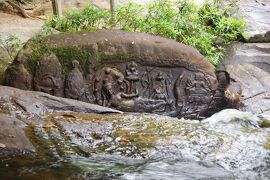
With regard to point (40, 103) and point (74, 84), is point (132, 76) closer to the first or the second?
point (74, 84)

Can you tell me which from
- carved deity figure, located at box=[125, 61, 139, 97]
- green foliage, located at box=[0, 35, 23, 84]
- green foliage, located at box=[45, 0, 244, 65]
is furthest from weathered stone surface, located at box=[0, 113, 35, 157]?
green foliage, located at box=[45, 0, 244, 65]

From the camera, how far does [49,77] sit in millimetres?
6500

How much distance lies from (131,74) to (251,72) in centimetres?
313

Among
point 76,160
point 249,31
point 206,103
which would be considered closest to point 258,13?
point 249,31

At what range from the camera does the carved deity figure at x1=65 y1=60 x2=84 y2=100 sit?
6.53 m

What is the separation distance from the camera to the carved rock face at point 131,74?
259 inches

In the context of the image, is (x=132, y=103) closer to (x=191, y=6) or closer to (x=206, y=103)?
(x=206, y=103)

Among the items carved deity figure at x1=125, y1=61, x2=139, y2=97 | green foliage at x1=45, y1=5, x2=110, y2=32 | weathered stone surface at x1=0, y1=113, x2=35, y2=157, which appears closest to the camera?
weathered stone surface at x1=0, y1=113, x2=35, y2=157

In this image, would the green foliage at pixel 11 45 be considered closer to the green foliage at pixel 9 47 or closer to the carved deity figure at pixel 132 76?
the green foliage at pixel 9 47

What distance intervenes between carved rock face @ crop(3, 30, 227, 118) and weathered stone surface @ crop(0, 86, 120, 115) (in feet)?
2.35

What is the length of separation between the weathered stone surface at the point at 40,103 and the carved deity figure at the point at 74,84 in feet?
2.10

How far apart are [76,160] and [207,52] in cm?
531

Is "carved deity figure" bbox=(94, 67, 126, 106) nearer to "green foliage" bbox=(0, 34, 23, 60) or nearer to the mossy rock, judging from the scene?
the mossy rock

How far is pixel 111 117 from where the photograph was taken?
5.50m
